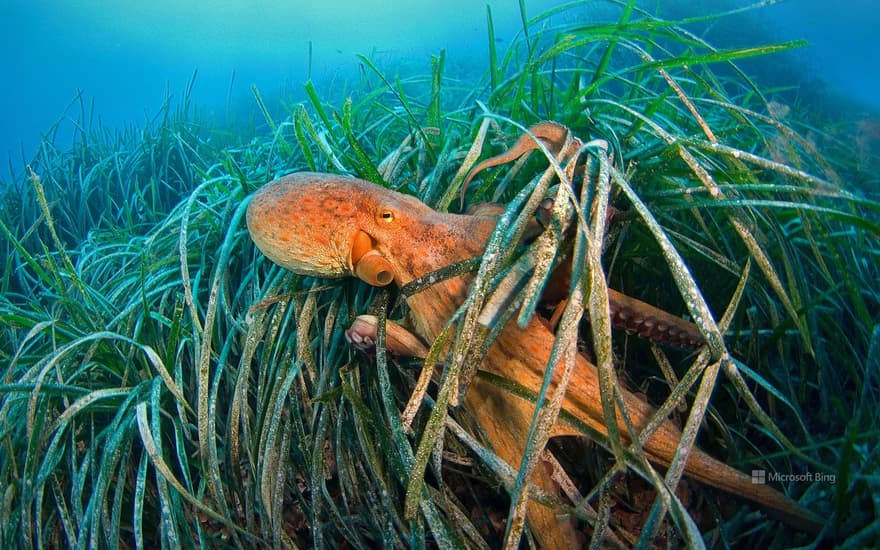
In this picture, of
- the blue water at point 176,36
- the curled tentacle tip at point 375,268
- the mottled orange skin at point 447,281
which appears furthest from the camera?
the blue water at point 176,36

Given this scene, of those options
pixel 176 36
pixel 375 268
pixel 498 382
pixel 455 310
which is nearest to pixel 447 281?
pixel 455 310

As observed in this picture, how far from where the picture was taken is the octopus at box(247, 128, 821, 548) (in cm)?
126

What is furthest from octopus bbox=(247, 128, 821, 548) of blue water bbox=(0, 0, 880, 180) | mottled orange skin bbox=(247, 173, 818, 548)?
blue water bbox=(0, 0, 880, 180)

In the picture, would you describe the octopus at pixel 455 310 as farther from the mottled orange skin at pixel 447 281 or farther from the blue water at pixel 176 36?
the blue water at pixel 176 36

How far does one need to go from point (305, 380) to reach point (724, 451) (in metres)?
1.79

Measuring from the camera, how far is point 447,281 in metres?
1.46

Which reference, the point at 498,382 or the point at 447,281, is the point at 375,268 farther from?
the point at 498,382

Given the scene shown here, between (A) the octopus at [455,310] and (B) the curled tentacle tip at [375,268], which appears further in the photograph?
(B) the curled tentacle tip at [375,268]

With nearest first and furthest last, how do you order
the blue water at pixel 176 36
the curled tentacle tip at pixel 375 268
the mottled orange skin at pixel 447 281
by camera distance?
the mottled orange skin at pixel 447 281 → the curled tentacle tip at pixel 375 268 → the blue water at pixel 176 36

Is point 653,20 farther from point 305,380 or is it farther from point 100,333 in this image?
point 100,333

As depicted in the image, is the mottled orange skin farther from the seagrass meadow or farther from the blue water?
the blue water

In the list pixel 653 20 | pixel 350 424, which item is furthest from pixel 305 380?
pixel 653 20

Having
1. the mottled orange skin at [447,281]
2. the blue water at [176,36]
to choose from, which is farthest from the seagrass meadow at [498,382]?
the blue water at [176,36]

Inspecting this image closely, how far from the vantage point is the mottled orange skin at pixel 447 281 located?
126 centimetres
